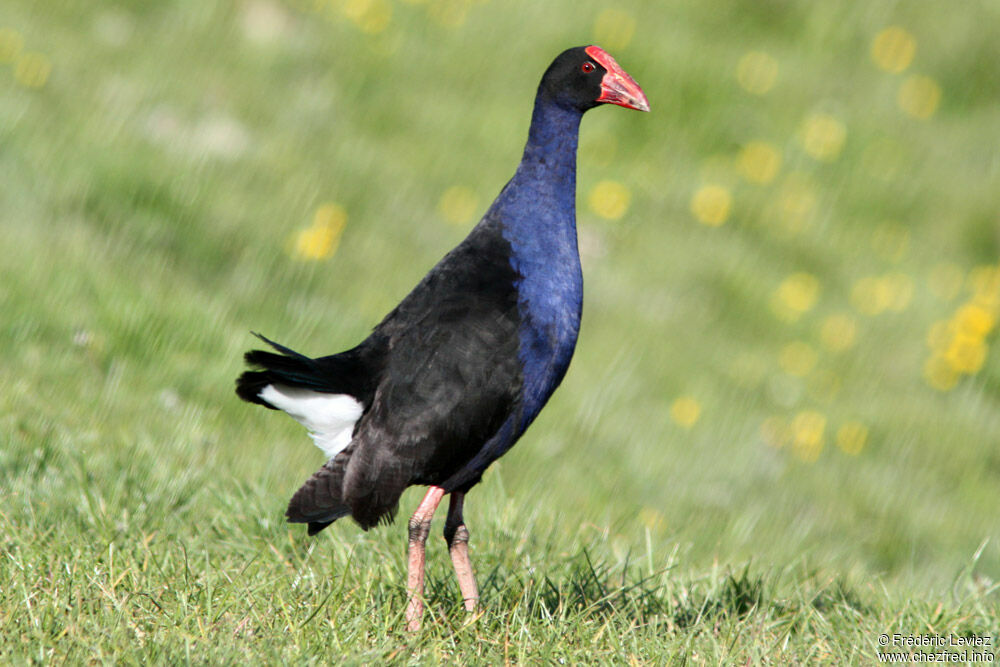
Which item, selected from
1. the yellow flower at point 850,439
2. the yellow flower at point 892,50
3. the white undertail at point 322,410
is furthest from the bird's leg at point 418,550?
the yellow flower at point 892,50

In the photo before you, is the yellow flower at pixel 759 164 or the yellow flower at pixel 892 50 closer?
the yellow flower at pixel 759 164

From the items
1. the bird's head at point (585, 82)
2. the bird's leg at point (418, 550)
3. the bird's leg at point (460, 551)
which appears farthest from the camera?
the bird's head at point (585, 82)

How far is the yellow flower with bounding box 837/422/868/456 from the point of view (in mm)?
6082

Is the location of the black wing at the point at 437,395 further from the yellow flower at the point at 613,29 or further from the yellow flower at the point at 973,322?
the yellow flower at the point at 613,29

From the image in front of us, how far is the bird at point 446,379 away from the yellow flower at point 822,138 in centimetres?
437

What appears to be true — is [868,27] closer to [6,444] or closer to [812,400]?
[812,400]

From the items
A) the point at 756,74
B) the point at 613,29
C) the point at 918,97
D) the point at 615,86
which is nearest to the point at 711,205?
the point at 756,74

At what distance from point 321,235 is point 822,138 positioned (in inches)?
146

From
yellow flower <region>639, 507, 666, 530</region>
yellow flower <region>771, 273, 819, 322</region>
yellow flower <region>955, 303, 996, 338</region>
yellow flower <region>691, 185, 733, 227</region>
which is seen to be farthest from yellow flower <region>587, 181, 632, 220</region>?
yellow flower <region>639, 507, 666, 530</region>

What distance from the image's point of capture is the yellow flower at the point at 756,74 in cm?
810

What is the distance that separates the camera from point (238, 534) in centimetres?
399

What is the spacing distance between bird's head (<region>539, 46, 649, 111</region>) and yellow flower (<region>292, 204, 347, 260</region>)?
2.32m

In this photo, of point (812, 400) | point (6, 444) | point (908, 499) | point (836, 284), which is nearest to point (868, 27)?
point (836, 284)

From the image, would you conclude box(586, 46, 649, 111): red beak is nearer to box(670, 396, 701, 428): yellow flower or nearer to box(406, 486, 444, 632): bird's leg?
box(406, 486, 444, 632): bird's leg
